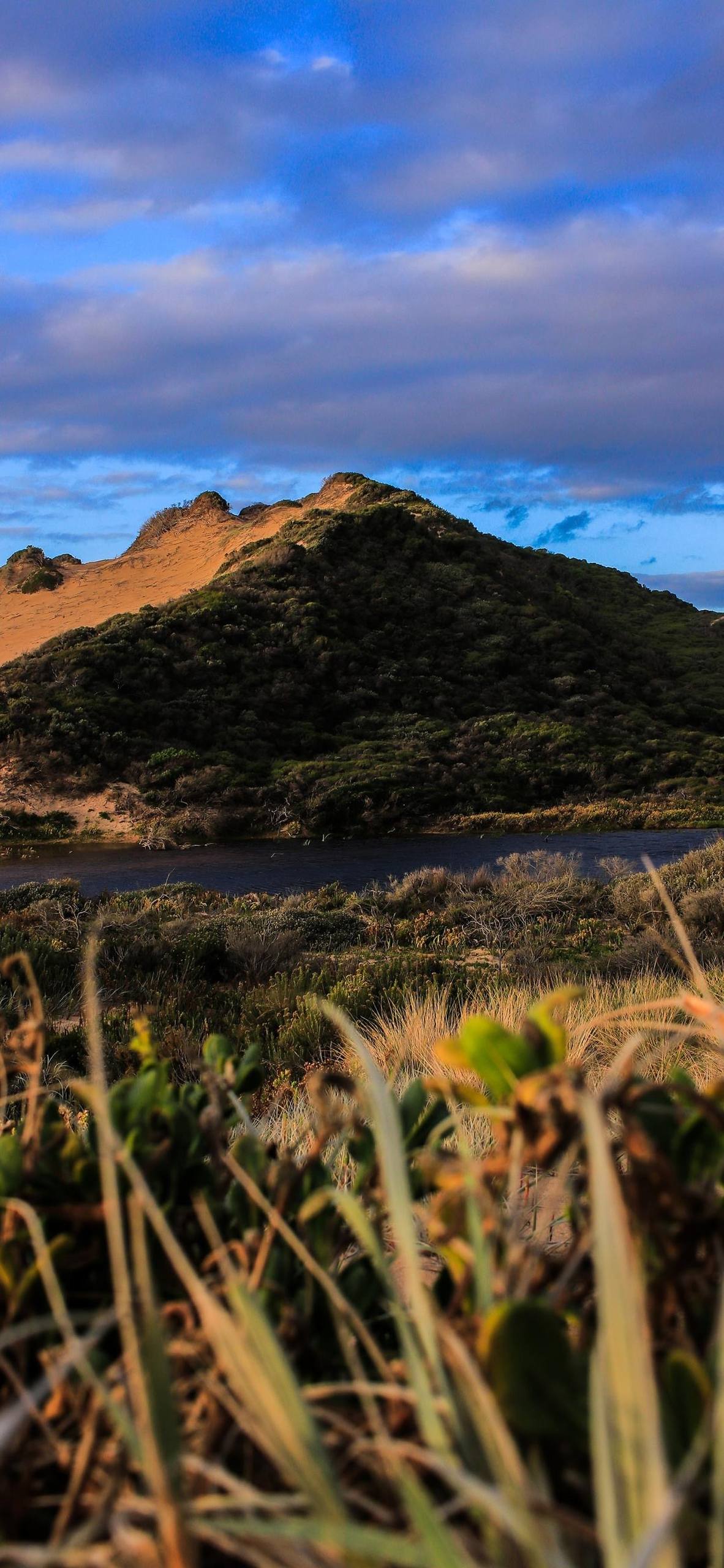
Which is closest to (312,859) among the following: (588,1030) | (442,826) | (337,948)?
(442,826)

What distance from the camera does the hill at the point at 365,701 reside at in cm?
2312

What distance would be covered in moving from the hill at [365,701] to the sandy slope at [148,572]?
883 millimetres

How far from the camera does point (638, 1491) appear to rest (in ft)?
1.88

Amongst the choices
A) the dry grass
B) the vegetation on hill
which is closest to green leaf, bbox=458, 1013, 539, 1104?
the dry grass

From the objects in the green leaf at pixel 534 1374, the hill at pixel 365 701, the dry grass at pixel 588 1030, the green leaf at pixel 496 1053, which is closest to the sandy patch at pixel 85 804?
the hill at pixel 365 701

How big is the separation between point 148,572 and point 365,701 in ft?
62.6

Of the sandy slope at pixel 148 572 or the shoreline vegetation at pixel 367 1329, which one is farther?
the sandy slope at pixel 148 572

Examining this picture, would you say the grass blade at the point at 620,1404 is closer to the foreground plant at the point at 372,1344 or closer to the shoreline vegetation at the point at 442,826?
the foreground plant at the point at 372,1344

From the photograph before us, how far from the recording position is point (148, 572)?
4469cm

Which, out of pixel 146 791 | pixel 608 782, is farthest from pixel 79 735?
pixel 608 782

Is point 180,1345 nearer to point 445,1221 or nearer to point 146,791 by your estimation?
point 445,1221

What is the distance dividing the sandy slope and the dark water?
20.1 m

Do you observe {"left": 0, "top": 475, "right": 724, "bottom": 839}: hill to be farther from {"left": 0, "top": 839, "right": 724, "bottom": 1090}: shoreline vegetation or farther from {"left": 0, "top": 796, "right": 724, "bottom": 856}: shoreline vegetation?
{"left": 0, "top": 839, "right": 724, "bottom": 1090}: shoreline vegetation

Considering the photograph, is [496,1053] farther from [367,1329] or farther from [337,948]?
[337,948]
